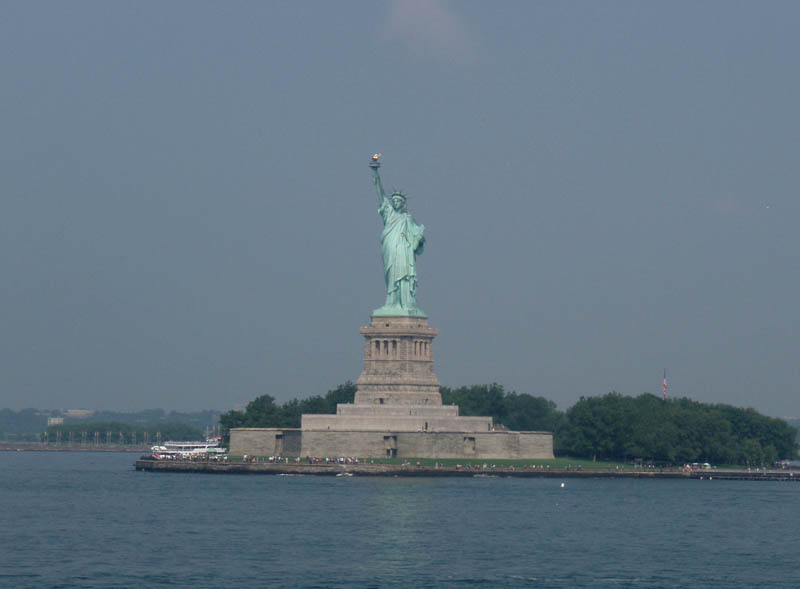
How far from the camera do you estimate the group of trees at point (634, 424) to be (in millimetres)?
111125

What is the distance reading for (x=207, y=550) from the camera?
193ft

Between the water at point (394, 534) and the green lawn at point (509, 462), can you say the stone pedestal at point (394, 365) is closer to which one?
the green lawn at point (509, 462)

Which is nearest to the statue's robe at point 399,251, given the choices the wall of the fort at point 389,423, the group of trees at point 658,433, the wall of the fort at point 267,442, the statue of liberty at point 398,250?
the statue of liberty at point 398,250

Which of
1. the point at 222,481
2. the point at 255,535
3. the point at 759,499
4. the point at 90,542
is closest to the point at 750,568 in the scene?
the point at 255,535

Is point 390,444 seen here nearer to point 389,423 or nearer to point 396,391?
point 389,423

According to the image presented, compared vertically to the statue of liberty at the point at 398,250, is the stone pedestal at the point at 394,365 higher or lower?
lower

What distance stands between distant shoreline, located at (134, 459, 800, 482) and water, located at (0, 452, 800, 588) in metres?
4.15

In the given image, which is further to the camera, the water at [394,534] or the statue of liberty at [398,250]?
the statue of liberty at [398,250]

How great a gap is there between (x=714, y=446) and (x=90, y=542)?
6050cm

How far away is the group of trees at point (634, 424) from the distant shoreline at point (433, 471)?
4.20 metres

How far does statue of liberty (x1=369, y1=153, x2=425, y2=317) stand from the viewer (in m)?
108

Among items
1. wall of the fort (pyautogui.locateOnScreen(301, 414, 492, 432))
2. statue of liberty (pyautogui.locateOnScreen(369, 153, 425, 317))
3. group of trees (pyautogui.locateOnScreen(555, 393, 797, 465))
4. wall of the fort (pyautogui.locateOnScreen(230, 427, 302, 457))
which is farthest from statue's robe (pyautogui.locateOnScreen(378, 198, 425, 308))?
group of trees (pyautogui.locateOnScreen(555, 393, 797, 465))

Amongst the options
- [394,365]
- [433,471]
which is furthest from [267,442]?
[433,471]

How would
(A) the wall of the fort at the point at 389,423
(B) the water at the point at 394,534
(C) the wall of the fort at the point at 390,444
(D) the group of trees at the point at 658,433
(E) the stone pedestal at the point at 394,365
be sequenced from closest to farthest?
(B) the water at the point at 394,534 < (C) the wall of the fort at the point at 390,444 < (A) the wall of the fort at the point at 389,423 < (E) the stone pedestal at the point at 394,365 < (D) the group of trees at the point at 658,433
